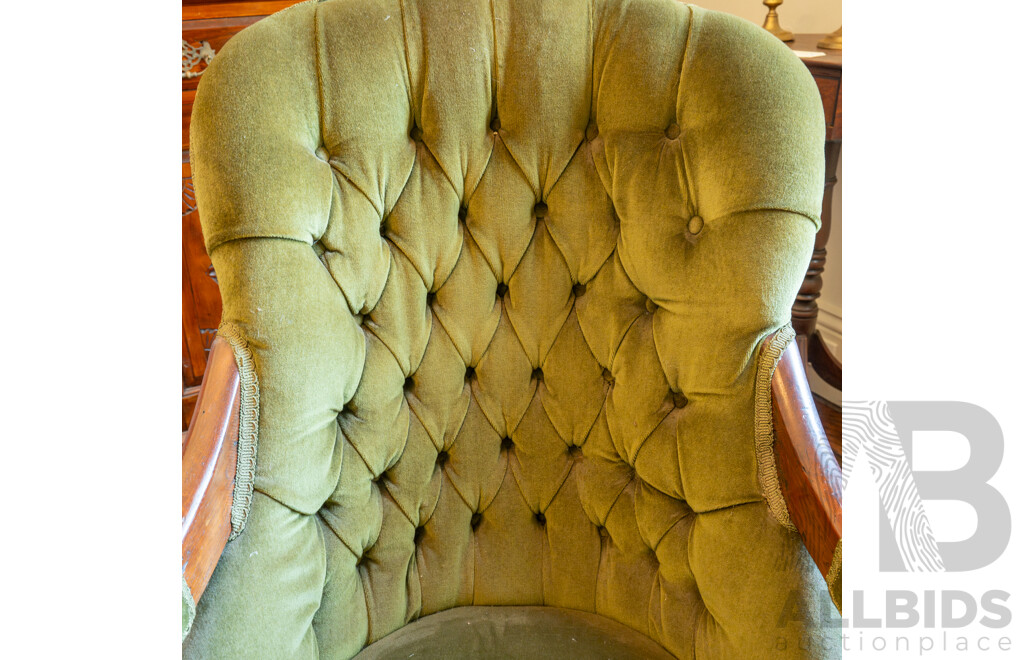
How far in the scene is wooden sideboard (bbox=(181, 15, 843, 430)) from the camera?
3.71 feet

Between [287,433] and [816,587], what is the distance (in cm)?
45

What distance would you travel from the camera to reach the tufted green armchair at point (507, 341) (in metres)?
0.58

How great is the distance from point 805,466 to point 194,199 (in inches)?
47.5

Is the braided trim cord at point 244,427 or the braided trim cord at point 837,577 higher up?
the braided trim cord at point 244,427

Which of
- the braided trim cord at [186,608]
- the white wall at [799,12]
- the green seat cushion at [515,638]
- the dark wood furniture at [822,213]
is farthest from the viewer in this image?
the white wall at [799,12]

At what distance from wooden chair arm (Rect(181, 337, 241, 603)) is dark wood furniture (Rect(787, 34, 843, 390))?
33.6 inches

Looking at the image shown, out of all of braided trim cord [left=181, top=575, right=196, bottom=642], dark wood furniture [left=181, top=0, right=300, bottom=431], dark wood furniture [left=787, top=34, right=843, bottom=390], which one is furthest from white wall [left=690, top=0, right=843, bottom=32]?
braided trim cord [left=181, top=575, right=196, bottom=642]

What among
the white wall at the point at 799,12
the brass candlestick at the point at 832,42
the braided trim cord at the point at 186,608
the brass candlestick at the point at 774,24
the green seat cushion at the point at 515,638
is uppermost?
the white wall at the point at 799,12

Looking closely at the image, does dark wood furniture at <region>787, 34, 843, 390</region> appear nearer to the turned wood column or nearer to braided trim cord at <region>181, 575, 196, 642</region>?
the turned wood column

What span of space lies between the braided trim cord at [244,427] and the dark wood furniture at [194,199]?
0.50m

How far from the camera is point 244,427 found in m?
0.58

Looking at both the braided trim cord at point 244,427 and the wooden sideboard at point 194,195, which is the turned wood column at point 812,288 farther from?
the braided trim cord at point 244,427

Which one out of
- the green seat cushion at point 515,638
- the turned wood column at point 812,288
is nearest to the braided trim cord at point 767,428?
the green seat cushion at point 515,638
